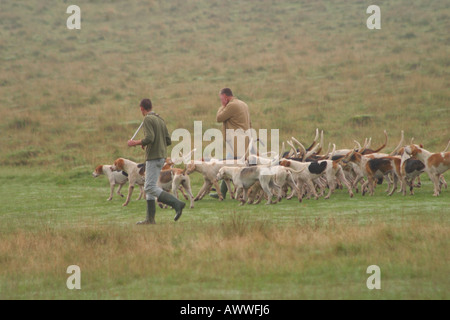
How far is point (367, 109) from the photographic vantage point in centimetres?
2206

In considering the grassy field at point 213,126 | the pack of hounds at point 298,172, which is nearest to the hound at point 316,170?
the pack of hounds at point 298,172

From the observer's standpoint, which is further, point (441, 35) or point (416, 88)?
point (441, 35)

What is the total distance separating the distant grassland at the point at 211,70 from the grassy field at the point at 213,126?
106 mm

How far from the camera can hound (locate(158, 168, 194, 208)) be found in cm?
1144

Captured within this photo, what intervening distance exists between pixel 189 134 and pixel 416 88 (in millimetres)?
9235

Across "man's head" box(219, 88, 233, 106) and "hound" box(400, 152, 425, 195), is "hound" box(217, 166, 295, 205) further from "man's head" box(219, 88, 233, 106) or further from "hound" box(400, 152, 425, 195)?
"hound" box(400, 152, 425, 195)

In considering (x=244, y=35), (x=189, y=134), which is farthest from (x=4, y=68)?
(x=189, y=134)

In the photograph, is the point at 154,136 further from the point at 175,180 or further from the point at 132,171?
the point at 132,171

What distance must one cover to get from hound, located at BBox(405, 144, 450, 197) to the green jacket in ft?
15.1

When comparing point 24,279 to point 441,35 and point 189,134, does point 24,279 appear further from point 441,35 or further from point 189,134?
point 441,35

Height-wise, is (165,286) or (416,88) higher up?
(416,88)

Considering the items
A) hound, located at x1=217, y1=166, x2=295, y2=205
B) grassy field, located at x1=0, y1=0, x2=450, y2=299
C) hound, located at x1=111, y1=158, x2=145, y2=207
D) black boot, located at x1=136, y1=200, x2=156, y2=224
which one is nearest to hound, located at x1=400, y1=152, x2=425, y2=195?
grassy field, located at x1=0, y1=0, x2=450, y2=299

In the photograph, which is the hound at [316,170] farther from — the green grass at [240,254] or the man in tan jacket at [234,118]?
the green grass at [240,254]
